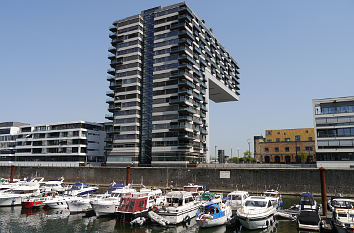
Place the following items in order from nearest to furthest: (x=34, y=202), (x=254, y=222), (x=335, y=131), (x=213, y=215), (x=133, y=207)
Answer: (x=254, y=222) → (x=213, y=215) → (x=133, y=207) → (x=34, y=202) → (x=335, y=131)


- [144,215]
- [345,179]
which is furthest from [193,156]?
[144,215]

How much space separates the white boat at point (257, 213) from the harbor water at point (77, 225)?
37.1 inches

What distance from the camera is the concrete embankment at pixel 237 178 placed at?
51.7 m

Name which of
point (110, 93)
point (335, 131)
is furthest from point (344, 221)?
point (110, 93)

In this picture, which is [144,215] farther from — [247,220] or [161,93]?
[161,93]

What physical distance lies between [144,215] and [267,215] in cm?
1616

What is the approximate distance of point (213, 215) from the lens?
101 feet

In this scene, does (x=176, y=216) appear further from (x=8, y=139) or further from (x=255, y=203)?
(x=8, y=139)

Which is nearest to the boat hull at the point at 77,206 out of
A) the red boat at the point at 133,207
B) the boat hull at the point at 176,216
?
the red boat at the point at 133,207

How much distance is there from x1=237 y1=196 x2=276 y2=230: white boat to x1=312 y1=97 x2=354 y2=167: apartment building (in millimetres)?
49185

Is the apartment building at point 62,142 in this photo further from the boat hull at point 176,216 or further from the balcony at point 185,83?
the boat hull at point 176,216

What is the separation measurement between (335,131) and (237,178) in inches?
1400

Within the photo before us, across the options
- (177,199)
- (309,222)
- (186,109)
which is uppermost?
(186,109)

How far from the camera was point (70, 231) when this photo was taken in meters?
30.8
